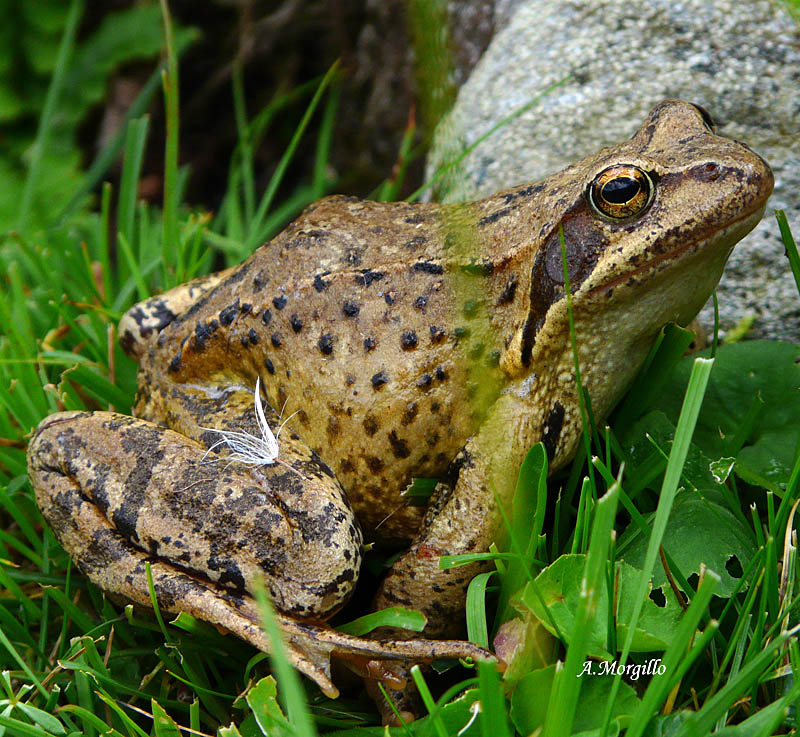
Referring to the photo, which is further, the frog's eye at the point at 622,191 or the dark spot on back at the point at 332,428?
the dark spot on back at the point at 332,428

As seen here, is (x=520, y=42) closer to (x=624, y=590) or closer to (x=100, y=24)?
(x=624, y=590)

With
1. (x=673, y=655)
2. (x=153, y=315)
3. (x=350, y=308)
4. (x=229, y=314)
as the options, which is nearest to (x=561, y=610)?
(x=673, y=655)

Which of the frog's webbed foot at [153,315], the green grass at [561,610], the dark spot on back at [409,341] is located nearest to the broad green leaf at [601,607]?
the green grass at [561,610]

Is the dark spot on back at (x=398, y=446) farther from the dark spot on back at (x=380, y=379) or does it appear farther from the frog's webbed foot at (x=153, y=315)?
the frog's webbed foot at (x=153, y=315)

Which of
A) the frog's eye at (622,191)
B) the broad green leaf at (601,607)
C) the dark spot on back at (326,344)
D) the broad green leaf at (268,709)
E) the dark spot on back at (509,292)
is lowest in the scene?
the broad green leaf at (268,709)

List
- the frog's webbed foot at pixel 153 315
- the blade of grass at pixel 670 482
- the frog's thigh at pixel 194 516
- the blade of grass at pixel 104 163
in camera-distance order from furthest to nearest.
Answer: the blade of grass at pixel 104 163 < the frog's webbed foot at pixel 153 315 < the frog's thigh at pixel 194 516 < the blade of grass at pixel 670 482

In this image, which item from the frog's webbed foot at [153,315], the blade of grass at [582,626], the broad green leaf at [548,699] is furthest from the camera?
the frog's webbed foot at [153,315]

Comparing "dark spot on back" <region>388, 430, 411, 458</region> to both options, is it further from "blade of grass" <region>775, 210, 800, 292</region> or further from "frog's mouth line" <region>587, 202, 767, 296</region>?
"blade of grass" <region>775, 210, 800, 292</region>

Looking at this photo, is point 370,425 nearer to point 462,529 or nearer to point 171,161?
point 462,529
